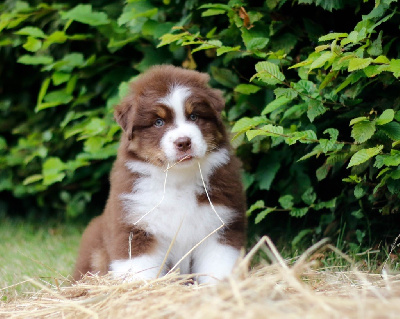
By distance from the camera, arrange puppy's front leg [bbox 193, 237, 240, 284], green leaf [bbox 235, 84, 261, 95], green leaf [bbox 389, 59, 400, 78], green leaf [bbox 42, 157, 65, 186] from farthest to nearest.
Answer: green leaf [bbox 42, 157, 65, 186], green leaf [bbox 235, 84, 261, 95], puppy's front leg [bbox 193, 237, 240, 284], green leaf [bbox 389, 59, 400, 78]

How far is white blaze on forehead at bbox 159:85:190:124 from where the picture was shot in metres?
4.12

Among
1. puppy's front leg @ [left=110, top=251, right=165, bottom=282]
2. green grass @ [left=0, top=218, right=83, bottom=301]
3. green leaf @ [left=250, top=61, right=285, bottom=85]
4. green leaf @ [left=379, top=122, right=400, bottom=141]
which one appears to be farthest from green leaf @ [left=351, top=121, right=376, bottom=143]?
green grass @ [left=0, top=218, right=83, bottom=301]

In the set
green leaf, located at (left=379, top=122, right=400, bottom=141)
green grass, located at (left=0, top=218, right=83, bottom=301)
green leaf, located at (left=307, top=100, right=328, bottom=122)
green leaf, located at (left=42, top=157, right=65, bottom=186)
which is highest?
green leaf, located at (left=307, top=100, right=328, bottom=122)

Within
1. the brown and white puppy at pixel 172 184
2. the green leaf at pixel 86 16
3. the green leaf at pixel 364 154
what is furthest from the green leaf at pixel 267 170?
the green leaf at pixel 86 16

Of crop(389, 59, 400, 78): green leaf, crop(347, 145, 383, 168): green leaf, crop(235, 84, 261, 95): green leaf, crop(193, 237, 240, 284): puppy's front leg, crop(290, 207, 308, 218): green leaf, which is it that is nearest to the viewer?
crop(389, 59, 400, 78): green leaf

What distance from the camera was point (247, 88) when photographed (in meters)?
4.98

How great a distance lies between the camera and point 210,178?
436cm

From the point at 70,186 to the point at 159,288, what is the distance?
13.1 ft

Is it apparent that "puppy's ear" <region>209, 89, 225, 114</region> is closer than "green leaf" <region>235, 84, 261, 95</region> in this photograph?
Yes

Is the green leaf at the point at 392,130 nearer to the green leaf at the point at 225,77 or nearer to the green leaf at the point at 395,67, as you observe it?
the green leaf at the point at 395,67

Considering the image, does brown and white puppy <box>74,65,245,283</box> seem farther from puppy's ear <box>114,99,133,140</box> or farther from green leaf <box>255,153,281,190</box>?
green leaf <box>255,153,281,190</box>

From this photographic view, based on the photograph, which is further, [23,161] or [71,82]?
[23,161]

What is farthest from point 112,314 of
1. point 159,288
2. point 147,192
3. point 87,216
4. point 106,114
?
point 87,216

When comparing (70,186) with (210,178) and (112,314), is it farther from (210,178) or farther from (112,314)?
(112,314)
